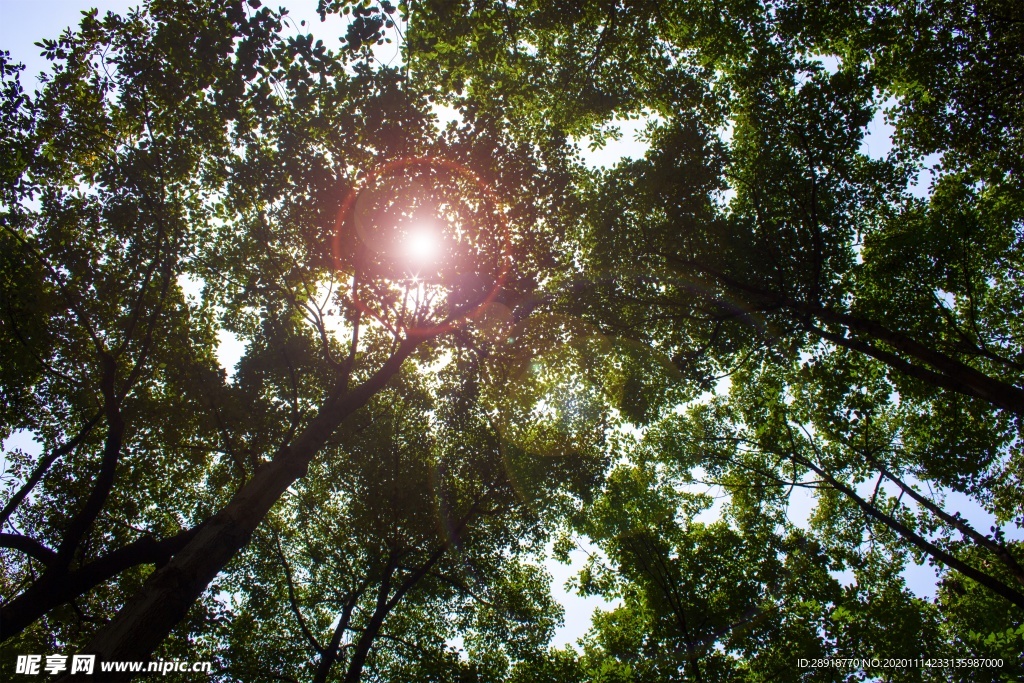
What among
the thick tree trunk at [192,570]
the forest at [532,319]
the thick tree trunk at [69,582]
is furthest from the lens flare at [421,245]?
the thick tree trunk at [69,582]

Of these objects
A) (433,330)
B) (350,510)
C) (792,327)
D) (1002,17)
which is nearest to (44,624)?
(350,510)

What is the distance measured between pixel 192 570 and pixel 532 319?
32.4 feet

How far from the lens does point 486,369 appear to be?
46.5ft

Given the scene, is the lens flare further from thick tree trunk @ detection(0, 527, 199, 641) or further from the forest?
thick tree trunk @ detection(0, 527, 199, 641)

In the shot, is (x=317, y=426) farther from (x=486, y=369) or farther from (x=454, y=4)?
(x=454, y=4)

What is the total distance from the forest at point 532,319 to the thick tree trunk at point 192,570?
72cm

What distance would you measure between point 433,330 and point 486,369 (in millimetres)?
2489

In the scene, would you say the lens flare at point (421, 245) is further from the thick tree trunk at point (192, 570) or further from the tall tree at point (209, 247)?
the thick tree trunk at point (192, 570)

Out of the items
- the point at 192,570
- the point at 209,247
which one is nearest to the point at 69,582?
the point at 192,570

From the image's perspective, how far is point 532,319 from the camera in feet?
44.3

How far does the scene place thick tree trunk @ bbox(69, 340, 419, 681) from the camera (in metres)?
4.82

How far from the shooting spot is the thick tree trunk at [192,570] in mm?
4816

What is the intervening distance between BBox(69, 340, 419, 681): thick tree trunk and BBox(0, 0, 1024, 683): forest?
2.38ft

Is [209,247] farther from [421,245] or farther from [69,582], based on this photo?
[69,582]
